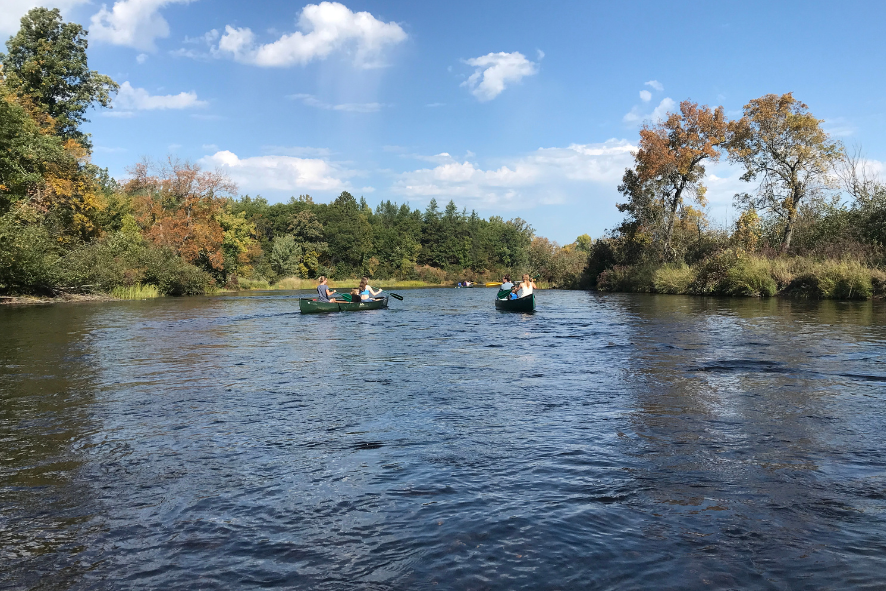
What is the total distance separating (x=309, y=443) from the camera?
6109 mm

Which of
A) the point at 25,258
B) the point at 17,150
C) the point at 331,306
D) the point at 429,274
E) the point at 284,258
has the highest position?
the point at 17,150

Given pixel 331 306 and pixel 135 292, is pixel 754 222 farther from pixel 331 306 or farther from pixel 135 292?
pixel 135 292

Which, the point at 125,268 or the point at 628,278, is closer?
A: the point at 125,268

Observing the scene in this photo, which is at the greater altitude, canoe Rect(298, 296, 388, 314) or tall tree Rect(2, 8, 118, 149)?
tall tree Rect(2, 8, 118, 149)

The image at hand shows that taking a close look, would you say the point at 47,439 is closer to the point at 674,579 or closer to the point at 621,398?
the point at 674,579

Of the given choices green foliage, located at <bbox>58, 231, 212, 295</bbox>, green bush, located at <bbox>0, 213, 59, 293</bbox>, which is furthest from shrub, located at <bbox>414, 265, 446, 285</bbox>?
green bush, located at <bbox>0, 213, 59, 293</bbox>

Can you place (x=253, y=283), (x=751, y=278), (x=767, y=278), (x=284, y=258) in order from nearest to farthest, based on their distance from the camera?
(x=767, y=278) → (x=751, y=278) → (x=253, y=283) → (x=284, y=258)

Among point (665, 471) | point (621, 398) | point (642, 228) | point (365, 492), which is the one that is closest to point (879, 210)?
point (642, 228)

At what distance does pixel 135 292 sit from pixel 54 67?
15737mm

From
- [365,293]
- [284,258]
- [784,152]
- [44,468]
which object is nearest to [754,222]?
[784,152]

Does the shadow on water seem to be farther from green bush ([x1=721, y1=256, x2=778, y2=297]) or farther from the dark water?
green bush ([x1=721, y1=256, x2=778, y2=297])

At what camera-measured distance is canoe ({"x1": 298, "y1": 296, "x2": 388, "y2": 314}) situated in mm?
24219

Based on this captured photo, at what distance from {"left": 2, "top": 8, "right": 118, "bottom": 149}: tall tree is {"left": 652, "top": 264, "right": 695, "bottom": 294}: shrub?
39173 millimetres

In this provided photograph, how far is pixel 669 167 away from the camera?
40.4 m
